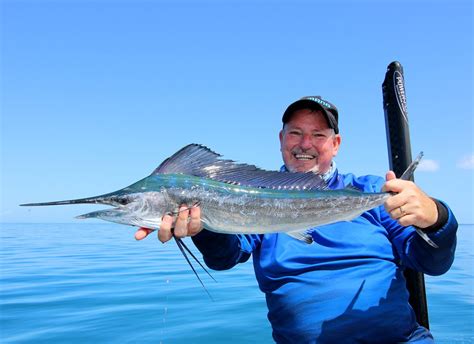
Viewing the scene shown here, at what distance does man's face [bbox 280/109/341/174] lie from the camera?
14.6 ft

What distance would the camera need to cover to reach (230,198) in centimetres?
308

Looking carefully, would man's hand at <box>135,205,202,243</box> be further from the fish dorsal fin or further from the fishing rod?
the fishing rod

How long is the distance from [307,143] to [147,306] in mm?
5151

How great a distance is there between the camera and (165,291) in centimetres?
929

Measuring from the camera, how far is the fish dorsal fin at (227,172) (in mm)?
3180

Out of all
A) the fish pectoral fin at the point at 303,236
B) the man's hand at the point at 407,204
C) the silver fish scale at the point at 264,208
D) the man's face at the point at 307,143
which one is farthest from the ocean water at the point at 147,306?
the man's hand at the point at 407,204

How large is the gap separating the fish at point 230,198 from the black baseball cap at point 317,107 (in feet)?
4.83

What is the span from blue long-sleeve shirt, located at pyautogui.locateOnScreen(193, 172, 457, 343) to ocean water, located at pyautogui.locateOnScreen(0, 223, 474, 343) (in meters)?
2.75

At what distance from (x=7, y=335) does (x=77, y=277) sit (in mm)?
4864

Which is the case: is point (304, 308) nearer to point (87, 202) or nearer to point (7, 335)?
point (87, 202)

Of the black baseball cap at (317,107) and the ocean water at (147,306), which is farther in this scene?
the ocean water at (147,306)

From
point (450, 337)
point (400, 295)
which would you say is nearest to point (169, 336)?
point (400, 295)

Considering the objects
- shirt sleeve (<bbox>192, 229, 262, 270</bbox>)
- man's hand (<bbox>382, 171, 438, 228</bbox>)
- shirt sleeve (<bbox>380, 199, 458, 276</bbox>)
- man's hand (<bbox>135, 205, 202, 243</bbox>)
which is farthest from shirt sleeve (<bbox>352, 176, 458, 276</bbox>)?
man's hand (<bbox>135, 205, 202, 243</bbox>)

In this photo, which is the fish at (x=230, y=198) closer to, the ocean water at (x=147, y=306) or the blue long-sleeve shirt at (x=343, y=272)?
the blue long-sleeve shirt at (x=343, y=272)
